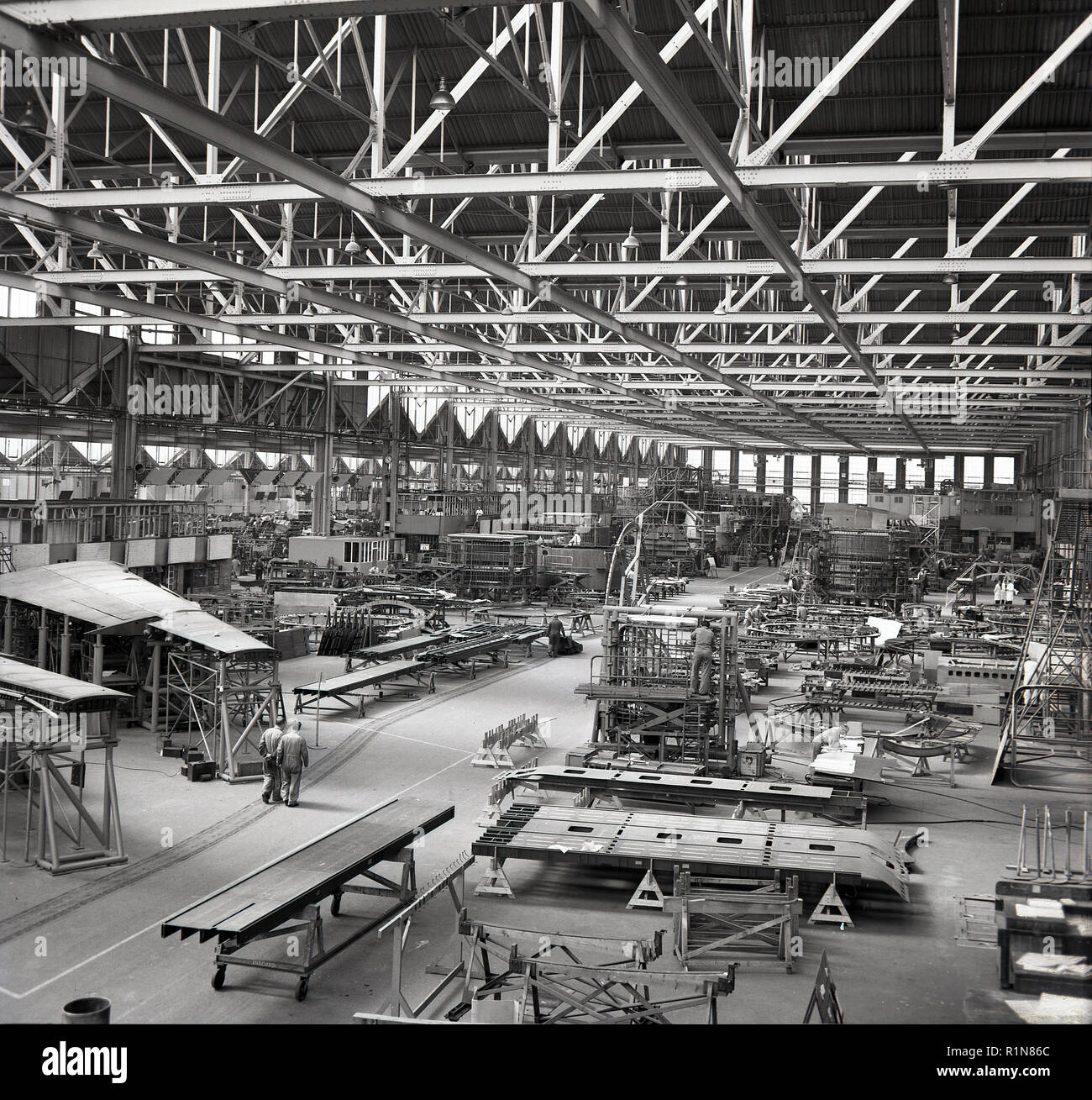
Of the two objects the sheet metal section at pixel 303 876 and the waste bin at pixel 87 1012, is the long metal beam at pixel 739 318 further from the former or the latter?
the waste bin at pixel 87 1012

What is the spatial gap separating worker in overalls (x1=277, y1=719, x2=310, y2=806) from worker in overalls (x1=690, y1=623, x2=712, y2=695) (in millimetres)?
6226

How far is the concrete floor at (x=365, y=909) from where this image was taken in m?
9.08

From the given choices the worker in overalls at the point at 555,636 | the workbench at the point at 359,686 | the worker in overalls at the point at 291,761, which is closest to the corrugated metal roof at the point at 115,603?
the workbench at the point at 359,686

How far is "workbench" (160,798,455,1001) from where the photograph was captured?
9070mm

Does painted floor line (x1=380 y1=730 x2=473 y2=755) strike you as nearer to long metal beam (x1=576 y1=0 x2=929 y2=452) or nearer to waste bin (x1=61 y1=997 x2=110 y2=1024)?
long metal beam (x1=576 y1=0 x2=929 y2=452)

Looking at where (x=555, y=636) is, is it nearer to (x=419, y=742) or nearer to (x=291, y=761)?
(x=419, y=742)

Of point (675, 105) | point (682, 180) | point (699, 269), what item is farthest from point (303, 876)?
point (699, 269)

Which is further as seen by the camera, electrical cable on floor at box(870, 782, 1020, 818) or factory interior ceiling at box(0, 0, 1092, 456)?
electrical cable on floor at box(870, 782, 1020, 818)

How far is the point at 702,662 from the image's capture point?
17.6 meters

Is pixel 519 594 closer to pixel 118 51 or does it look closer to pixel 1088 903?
pixel 118 51

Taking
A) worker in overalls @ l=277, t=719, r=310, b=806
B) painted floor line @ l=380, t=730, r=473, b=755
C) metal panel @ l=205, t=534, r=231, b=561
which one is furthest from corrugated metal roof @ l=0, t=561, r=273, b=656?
metal panel @ l=205, t=534, r=231, b=561

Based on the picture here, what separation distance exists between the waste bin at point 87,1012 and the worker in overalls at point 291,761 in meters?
8.16
